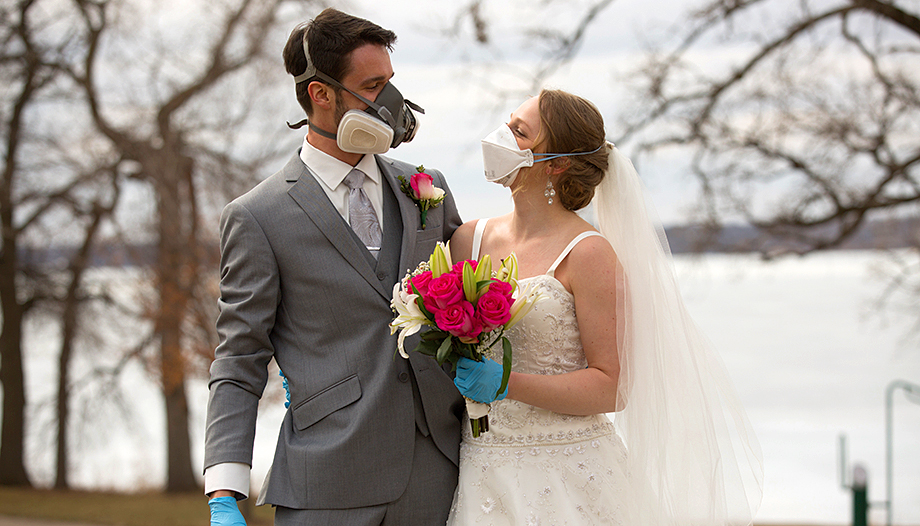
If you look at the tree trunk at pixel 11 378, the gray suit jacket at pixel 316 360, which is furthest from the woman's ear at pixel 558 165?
the tree trunk at pixel 11 378

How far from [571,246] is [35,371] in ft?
41.3

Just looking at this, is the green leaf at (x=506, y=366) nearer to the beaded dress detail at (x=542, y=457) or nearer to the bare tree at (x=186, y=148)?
the beaded dress detail at (x=542, y=457)

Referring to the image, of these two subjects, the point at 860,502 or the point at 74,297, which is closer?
the point at 860,502

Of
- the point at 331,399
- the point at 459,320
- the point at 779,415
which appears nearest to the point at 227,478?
the point at 331,399

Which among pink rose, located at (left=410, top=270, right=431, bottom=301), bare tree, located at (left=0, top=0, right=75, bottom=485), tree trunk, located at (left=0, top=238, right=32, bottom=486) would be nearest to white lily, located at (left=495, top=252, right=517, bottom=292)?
pink rose, located at (left=410, top=270, right=431, bottom=301)

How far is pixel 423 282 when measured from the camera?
79.1 inches

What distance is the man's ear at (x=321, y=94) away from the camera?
2354 millimetres

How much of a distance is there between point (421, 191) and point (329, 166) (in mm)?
285

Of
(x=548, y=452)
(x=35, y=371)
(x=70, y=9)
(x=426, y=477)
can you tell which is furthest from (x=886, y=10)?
(x=35, y=371)

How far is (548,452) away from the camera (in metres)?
2.45

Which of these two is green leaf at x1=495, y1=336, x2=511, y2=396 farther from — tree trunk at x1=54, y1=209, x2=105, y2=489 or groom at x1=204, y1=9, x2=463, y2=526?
tree trunk at x1=54, y1=209, x2=105, y2=489

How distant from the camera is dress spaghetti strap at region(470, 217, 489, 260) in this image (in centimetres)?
267

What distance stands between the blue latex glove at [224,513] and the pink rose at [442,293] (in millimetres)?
743

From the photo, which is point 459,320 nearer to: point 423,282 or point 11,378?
point 423,282
